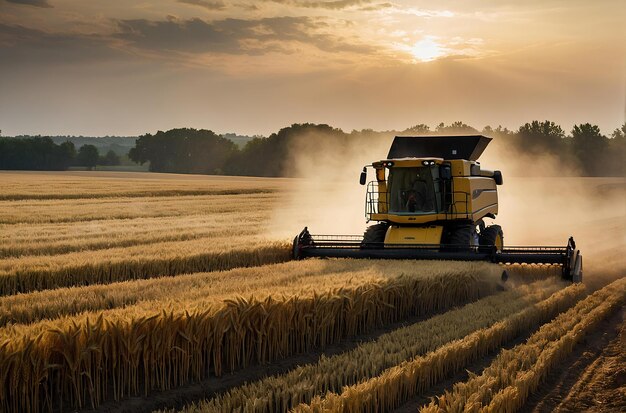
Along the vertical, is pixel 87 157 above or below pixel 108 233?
above

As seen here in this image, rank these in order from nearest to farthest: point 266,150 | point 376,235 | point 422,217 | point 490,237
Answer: point 422,217 → point 376,235 → point 490,237 → point 266,150

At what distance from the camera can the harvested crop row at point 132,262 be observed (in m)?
14.2

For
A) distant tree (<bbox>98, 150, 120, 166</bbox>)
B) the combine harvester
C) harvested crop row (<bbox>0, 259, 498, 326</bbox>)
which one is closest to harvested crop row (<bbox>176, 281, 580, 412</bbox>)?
harvested crop row (<bbox>0, 259, 498, 326</bbox>)

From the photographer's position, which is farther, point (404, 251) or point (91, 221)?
point (91, 221)

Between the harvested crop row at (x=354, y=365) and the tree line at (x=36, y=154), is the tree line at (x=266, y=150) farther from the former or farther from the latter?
the harvested crop row at (x=354, y=365)

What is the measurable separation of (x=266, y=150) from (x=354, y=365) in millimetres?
95528

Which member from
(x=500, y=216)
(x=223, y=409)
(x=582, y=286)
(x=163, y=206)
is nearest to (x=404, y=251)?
(x=582, y=286)

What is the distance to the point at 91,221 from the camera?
26.7 metres

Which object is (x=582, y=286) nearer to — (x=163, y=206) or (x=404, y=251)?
(x=404, y=251)

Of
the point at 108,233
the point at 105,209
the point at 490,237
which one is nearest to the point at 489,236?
the point at 490,237

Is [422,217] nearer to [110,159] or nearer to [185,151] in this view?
[185,151]

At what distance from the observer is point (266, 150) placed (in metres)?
103

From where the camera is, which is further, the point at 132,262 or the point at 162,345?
the point at 132,262

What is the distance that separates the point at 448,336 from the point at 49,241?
13397 millimetres
